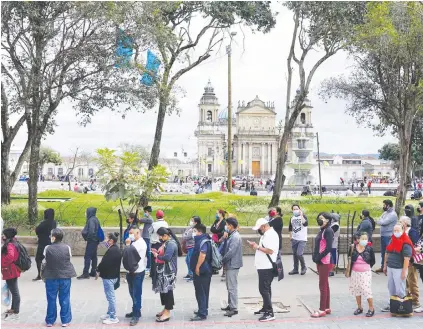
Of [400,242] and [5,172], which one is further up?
[5,172]

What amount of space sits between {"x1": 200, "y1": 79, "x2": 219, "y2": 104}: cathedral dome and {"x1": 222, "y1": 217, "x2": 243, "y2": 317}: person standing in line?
300 ft

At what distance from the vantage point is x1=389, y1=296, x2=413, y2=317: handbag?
25.1 feet

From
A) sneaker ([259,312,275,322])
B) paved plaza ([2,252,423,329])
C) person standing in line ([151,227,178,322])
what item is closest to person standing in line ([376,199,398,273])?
paved plaza ([2,252,423,329])

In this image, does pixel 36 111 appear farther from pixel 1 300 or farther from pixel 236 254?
pixel 236 254

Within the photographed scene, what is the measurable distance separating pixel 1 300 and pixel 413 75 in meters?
13.9

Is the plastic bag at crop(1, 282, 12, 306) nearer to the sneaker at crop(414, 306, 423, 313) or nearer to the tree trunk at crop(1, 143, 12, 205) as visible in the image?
the sneaker at crop(414, 306, 423, 313)

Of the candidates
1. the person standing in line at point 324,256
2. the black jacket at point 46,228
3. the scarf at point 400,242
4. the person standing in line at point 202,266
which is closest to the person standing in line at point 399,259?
the scarf at point 400,242

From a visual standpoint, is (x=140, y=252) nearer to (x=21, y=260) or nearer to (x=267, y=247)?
(x=21, y=260)

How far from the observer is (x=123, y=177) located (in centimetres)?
1080

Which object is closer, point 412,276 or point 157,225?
point 412,276

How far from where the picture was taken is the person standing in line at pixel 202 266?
7426 mm

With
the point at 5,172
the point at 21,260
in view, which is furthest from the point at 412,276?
the point at 5,172

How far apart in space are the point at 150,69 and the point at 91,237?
7.48 m

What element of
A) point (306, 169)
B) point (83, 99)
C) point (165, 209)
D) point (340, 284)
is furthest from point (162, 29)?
point (306, 169)
